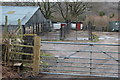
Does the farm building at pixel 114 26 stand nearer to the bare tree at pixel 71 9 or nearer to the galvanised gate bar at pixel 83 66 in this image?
the bare tree at pixel 71 9

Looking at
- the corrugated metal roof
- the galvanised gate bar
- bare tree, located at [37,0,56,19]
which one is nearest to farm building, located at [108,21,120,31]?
bare tree, located at [37,0,56,19]

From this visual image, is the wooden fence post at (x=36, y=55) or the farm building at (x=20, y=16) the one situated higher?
the farm building at (x=20, y=16)

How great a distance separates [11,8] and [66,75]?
18.1m

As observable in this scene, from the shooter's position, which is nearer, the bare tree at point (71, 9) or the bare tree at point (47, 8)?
the bare tree at point (47, 8)

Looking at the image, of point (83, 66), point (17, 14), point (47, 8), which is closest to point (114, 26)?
point (47, 8)

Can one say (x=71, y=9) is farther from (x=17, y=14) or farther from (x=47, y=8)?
(x=17, y=14)

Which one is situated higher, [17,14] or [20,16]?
[17,14]

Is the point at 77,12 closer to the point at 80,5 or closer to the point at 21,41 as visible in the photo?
the point at 80,5

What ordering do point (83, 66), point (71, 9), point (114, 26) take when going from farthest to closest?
point (71, 9) → point (114, 26) → point (83, 66)

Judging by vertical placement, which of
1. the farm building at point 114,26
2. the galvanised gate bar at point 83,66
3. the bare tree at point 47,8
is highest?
the bare tree at point 47,8

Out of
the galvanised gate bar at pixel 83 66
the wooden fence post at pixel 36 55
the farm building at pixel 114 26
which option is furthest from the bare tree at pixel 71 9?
the wooden fence post at pixel 36 55

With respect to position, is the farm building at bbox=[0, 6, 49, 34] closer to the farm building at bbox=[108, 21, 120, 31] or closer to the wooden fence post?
the wooden fence post

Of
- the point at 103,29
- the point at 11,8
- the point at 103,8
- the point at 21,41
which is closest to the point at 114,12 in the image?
the point at 103,8

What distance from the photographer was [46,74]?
5395 millimetres
